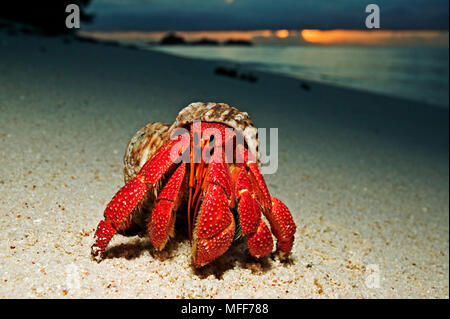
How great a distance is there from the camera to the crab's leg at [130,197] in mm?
1840

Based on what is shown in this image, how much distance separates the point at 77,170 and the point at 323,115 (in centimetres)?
483

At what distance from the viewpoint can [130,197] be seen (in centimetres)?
184

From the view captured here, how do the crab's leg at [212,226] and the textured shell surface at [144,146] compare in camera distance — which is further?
the textured shell surface at [144,146]

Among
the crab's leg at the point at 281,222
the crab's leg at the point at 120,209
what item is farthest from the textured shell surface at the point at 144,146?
the crab's leg at the point at 281,222

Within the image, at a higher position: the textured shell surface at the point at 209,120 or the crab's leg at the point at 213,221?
the textured shell surface at the point at 209,120

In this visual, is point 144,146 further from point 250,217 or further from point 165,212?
point 250,217

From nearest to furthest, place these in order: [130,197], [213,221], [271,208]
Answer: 1. [213,221]
2. [130,197]
3. [271,208]

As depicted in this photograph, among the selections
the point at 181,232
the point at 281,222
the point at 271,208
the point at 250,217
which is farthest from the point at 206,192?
the point at 181,232

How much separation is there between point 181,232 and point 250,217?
68 centimetres

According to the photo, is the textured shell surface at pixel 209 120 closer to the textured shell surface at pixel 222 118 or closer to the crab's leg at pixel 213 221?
the textured shell surface at pixel 222 118

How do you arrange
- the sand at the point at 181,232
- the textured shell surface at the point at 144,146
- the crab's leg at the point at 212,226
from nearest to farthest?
the crab's leg at the point at 212,226
the sand at the point at 181,232
the textured shell surface at the point at 144,146

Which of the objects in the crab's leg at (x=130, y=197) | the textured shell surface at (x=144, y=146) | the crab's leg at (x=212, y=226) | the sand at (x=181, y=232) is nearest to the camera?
the crab's leg at (x=212, y=226)

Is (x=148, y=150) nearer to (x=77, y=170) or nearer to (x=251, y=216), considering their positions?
(x=251, y=216)
